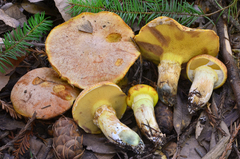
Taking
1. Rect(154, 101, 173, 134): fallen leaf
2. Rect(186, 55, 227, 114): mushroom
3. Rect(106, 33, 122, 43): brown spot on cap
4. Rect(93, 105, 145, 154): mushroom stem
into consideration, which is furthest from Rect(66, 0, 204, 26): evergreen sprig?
Rect(93, 105, 145, 154): mushroom stem

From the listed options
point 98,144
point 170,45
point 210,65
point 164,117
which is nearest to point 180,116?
point 164,117

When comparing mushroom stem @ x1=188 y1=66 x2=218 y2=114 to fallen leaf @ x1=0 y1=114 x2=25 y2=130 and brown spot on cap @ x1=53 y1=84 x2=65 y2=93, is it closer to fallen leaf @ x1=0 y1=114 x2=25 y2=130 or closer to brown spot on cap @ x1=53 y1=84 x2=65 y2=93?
brown spot on cap @ x1=53 y1=84 x2=65 y2=93

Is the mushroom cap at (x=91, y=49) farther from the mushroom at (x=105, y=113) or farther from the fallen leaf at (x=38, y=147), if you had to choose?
the fallen leaf at (x=38, y=147)

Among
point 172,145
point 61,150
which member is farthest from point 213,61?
point 61,150

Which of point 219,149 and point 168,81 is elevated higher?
point 168,81

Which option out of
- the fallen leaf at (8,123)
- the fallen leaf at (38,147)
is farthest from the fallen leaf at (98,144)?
the fallen leaf at (8,123)

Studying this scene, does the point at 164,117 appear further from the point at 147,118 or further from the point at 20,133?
the point at 20,133

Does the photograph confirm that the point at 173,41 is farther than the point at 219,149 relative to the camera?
Yes
